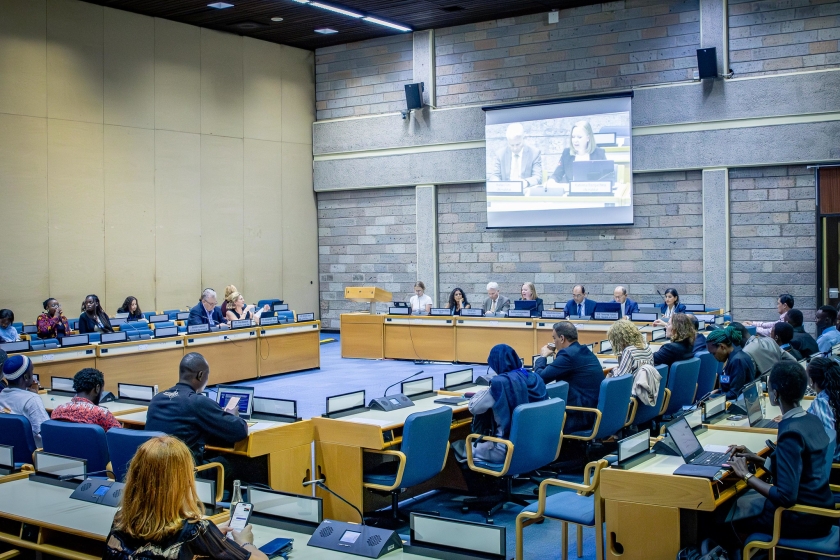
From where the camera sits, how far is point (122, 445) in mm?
4141

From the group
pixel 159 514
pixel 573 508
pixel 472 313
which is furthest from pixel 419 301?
pixel 159 514

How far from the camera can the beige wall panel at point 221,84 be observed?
45.8ft

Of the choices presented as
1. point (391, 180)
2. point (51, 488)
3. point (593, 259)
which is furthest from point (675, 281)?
point (51, 488)

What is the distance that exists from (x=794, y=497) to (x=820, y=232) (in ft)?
29.4

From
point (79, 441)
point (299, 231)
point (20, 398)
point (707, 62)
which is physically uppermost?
point (707, 62)

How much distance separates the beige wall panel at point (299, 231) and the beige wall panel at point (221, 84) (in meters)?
1.19

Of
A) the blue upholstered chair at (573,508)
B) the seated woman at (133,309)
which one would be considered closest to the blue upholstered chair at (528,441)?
the blue upholstered chair at (573,508)

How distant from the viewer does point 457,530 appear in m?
2.65

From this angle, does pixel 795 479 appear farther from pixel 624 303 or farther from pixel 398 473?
pixel 624 303

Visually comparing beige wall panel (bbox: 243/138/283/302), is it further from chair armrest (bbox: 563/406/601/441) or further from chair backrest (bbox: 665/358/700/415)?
chair armrest (bbox: 563/406/601/441)

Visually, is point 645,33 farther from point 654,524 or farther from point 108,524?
A: point 108,524

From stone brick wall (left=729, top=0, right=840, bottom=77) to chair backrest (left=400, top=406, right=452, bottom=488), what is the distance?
8938mm

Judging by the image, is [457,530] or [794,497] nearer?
[457,530]

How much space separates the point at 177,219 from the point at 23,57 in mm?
3237
